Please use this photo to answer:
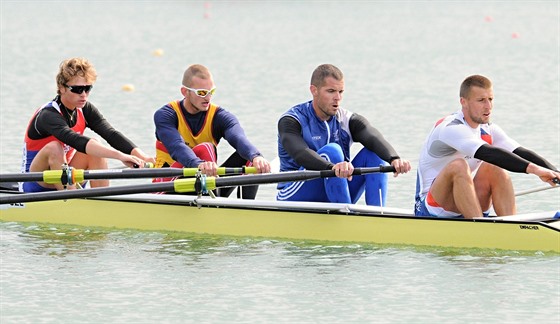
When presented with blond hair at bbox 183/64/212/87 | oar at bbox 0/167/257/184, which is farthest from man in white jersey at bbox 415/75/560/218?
blond hair at bbox 183/64/212/87

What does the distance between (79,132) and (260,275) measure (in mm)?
2298

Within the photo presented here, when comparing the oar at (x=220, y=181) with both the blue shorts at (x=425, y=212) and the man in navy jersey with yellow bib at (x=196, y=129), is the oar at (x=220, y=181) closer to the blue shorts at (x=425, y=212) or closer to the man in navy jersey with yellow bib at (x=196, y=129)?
the blue shorts at (x=425, y=212)

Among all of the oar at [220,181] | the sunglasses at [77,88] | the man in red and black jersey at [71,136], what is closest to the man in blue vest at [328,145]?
the oar at [220,181]

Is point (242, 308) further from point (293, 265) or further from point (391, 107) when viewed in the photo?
point (391, 107)

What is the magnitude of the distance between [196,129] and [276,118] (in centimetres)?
658

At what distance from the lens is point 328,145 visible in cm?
889

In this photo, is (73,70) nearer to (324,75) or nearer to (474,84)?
(324,75)

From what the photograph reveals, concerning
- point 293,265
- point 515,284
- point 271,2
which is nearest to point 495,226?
point 515,284

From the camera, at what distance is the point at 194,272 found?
27.2 feet

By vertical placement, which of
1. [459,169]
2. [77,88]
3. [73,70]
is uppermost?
[73,70]

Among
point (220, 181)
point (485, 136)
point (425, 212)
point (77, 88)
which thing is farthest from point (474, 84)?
point (77, 88)

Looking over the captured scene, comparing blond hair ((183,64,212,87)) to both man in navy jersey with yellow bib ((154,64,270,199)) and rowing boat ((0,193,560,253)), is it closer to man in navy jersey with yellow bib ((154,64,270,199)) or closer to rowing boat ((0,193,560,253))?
man in navy jersey with yellow bib ((154,64,270,199))

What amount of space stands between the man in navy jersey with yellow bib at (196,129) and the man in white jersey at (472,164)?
1269 mm

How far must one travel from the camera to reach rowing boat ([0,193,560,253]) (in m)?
8.29
